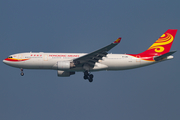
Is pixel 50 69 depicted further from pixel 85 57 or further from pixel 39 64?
pixel 85 57

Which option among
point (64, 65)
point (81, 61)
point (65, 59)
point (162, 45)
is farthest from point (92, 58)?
point (162, 45)

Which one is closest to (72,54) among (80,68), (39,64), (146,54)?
(80,68)

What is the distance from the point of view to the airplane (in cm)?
3928

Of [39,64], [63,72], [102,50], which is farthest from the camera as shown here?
[63,72]

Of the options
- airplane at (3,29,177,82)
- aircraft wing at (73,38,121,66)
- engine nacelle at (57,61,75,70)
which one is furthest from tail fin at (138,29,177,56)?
engine nacelle at (57,61,75,70)

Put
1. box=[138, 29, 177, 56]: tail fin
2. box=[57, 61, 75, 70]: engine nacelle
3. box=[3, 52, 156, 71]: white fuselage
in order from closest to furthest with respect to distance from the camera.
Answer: box=[57, 61, 75, 70]: engine nacelle < box=[3, 52, 156, 71]: white fuselage < box=[138, 29, 177, 56]: tail fin

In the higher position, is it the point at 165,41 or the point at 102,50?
the point at 165,41

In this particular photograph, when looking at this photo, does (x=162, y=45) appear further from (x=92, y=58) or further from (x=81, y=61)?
(x=81, y=61)

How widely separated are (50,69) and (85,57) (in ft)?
19.9

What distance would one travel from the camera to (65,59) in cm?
4069

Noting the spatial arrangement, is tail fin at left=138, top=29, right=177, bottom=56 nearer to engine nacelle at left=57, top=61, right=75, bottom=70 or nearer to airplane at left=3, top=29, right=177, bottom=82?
airplane at left=3, top=29, right=177, bottom=82

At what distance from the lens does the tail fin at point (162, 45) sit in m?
44.2

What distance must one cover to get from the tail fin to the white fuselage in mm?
2331

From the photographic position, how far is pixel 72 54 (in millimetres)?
41500
